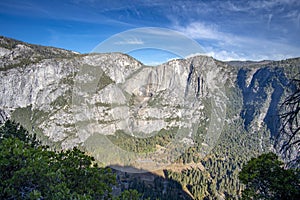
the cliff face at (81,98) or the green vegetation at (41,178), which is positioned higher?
the cliff face at (81,98)

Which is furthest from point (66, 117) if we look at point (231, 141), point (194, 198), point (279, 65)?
point (279, 65)

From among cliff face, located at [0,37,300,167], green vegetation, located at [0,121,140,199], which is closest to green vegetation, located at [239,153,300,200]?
green vegetation, located at [0,121,140,199]

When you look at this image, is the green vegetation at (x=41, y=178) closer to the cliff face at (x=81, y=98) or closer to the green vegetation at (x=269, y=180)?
the green vegetation at (x=269, y=180)

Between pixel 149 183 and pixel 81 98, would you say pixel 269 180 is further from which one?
pixel 81 98

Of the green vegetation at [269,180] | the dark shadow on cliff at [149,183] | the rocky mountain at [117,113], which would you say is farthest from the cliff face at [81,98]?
the green vegetation at [269,180]

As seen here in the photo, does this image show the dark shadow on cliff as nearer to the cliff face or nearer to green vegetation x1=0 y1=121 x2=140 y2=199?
the cliff face

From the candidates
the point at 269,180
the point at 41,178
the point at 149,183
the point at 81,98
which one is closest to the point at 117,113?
the point at 149,183

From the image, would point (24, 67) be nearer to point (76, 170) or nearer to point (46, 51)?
point (46, 51)
